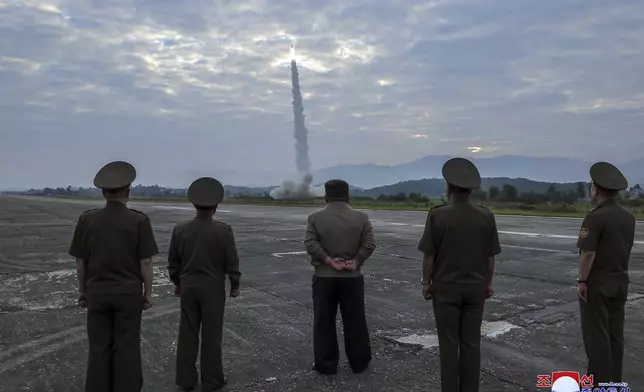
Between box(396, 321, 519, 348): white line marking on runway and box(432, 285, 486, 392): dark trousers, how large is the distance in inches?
67.8

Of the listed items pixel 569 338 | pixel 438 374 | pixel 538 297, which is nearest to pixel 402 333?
pixel 438 374

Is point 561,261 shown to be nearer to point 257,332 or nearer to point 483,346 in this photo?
point 483,346

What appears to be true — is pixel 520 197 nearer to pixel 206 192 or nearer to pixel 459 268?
pixel 459 268

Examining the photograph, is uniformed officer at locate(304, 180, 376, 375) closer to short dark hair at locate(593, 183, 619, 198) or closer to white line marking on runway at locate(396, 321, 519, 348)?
white line marking on runway at locate(396, 321, 519, 348)

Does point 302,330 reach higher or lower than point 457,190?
lower

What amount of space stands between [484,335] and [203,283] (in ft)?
12.0

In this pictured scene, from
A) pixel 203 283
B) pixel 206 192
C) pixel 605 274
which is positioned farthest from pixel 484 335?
pixel 206 192

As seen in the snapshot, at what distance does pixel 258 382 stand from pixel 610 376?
3.11 m

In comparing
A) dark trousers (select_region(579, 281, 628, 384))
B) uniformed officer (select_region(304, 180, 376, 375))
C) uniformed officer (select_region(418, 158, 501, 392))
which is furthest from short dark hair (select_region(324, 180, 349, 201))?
dark trousers (select_region(579, 281, 628, 384))

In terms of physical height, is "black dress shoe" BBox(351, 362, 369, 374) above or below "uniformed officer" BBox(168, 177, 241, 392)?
below

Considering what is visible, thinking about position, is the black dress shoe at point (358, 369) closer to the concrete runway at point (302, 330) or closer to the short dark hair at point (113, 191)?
the concrete runway at point (302, 330)

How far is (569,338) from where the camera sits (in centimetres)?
654

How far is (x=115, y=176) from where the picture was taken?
14.5 ft

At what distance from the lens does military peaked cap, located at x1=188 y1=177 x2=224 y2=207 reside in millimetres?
4934
